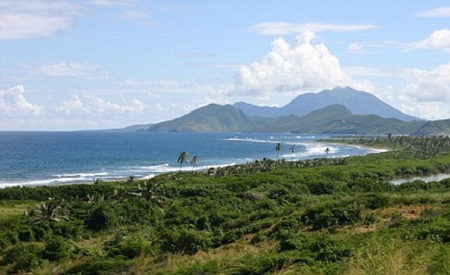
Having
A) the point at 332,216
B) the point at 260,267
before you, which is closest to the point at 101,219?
the point at 332,216

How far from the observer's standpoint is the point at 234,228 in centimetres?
4612

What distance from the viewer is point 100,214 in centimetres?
6003

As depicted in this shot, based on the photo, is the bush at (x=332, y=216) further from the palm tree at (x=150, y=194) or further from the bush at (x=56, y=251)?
the palm tree at (x=150, y=194)

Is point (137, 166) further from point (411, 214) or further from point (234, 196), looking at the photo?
point (411, 214)

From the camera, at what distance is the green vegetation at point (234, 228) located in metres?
16.0

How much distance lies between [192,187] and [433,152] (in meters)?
122

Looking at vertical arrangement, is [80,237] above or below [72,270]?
below

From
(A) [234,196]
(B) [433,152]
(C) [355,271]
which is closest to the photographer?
(C) [355,271]

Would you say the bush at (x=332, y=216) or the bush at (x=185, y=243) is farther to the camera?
the bush at (x=332, y=216)

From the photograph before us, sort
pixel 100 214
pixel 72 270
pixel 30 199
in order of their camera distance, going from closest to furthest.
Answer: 1. pixel 72 270
2. pixel 100 214
3. pixel 30 199

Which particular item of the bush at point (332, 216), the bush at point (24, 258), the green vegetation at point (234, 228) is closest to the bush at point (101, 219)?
the green vegetation at point (234, 228)

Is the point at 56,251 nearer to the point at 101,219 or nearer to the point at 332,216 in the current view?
the point at 332,216

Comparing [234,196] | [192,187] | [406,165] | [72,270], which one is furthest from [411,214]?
[406,165]

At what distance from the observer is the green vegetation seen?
16.0m
